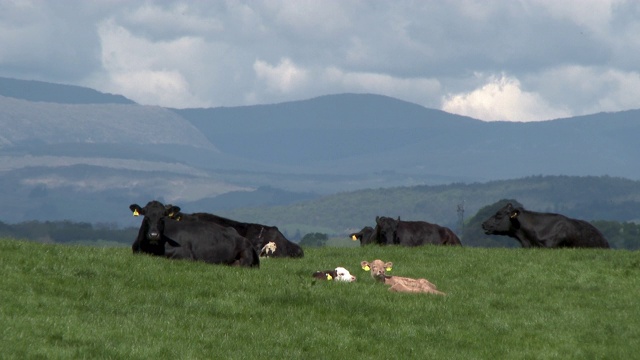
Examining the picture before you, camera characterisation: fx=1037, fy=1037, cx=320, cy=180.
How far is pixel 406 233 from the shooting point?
42.3m

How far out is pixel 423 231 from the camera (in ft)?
140

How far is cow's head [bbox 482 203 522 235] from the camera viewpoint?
40.9 m

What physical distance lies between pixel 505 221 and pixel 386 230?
15.6 ft

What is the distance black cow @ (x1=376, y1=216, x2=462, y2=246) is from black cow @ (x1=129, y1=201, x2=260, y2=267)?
1612 cm

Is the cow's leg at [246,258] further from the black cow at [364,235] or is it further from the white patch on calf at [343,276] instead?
the black cow at [364,235]

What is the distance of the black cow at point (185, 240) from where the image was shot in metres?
25.3

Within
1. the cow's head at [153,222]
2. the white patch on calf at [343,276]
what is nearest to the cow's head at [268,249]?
the cow's head at [153,222]

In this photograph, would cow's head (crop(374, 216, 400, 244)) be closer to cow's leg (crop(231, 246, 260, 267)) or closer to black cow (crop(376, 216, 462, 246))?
black cow (crop(376, 216, 462, 246))

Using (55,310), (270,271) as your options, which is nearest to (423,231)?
(270,271)

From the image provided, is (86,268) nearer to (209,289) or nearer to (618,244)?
(209,289)

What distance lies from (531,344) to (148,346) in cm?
712

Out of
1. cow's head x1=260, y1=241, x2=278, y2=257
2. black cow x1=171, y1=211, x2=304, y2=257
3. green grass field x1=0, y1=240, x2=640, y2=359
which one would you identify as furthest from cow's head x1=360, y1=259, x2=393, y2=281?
black cow x1=171, y1=211, x2=304, y2=257

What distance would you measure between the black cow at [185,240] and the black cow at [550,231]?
16.8 meters

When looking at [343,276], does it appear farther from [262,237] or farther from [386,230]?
[386,230]
